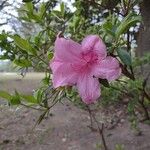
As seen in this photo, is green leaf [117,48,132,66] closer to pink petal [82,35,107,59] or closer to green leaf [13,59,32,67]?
pink petal [82,35,107,59]

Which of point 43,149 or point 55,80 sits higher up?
point 55,80

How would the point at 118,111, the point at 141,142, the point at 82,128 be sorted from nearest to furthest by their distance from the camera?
1. the point at 141,142
2. the point at 82,128
3. the point at 118,111

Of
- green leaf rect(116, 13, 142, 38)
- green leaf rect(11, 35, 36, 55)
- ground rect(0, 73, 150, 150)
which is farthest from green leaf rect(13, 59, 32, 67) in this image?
ground rect(0, 73, 150, 150)

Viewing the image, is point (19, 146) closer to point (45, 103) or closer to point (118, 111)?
point (118, 111)

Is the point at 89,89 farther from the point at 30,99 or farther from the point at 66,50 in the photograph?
the point at 30,99

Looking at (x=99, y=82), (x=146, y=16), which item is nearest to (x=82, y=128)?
(x=146, y=16)

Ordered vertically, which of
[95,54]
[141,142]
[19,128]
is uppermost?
[95,54]
